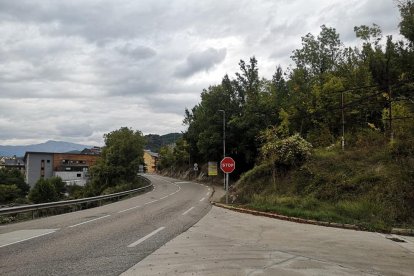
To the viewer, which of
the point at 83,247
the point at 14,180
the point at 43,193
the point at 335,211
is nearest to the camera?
the point at 83,247

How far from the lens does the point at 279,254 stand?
28.3 feet

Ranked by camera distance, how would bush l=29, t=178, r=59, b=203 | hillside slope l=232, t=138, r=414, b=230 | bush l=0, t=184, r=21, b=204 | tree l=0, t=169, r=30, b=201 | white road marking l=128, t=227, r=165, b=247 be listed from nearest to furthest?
white road marking l=128, t=227, r=165, b=247 → hillside slope l=232, t=138, r=414, b=230 → bush l=29, t=178, r=59, b=203 → bush l=0, t=184, r=21, b=204 → tree l=0, t=169, r=30, b=201

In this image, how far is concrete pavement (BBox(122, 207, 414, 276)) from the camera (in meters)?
7.18

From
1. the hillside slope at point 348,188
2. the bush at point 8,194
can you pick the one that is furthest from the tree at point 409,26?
the bush at point 8,194

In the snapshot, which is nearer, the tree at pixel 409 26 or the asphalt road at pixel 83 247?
→ the asphalt road at pixel 83 247

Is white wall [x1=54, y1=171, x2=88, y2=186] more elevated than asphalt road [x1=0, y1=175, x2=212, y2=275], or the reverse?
asphalt road [x1=0, y1=175, x2=212, y2=275]

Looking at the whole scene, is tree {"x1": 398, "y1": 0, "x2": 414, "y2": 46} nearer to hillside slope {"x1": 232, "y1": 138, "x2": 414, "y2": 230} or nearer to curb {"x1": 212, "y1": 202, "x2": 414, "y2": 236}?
hillside slope {"x1": 232, "y1": 138, "x2": 414, "y2": 230}

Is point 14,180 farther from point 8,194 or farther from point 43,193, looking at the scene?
point 43,193

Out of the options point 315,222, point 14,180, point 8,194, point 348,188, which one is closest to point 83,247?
point 315,222

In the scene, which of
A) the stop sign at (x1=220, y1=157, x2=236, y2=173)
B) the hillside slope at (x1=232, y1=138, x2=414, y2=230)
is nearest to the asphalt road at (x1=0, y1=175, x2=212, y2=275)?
the hillside slope at (x1=232, y1=138, x2=414, y2=230)

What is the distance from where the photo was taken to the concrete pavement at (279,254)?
718 cm

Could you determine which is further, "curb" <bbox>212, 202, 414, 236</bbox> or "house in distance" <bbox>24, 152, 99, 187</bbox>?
"house in distance" <bbox>24, 152, 99, 187</bbox>

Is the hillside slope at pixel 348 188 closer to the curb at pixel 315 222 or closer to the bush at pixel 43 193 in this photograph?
the curb at pixel 315 222

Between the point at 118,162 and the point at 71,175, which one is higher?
the point at 118,162
